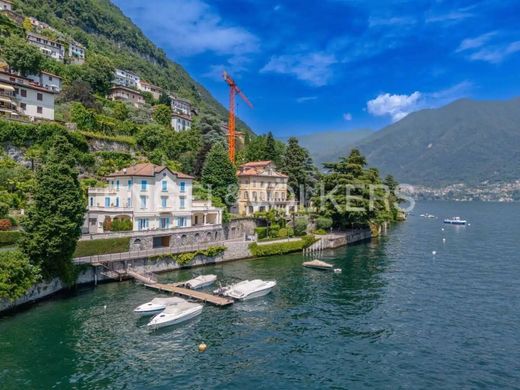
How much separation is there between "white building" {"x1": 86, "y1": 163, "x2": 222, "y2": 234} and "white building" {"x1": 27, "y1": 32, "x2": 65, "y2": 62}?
7984cm

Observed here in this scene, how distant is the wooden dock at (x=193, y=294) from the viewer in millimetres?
42697

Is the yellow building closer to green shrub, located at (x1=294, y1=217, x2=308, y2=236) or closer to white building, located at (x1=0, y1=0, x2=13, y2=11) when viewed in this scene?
green shrub, located at (x1=294, y1=217, x2=308, y2=236)

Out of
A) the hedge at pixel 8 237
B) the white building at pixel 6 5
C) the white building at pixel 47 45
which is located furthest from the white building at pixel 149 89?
the hedge at pixel 8 237

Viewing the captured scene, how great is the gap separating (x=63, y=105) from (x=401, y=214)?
403 feet

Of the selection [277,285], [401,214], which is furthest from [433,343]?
[401,214]

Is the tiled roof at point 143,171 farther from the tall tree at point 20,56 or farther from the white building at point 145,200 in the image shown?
the tall tree at point 20,56

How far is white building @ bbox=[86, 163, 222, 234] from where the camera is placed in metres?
60.1

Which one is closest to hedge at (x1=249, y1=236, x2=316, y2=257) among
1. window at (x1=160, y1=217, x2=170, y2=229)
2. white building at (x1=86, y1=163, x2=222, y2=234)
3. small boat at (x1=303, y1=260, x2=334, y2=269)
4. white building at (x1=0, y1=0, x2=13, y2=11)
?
small boat at (x1=303, y1=260, x2=334, y2=269)

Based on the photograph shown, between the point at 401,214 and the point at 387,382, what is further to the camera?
the point at 401,214

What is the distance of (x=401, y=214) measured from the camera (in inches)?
5896

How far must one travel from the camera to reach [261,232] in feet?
267

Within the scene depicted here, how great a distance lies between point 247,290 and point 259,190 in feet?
169

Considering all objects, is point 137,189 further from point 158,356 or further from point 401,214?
point 401,214

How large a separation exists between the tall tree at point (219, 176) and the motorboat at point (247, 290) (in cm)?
3695
